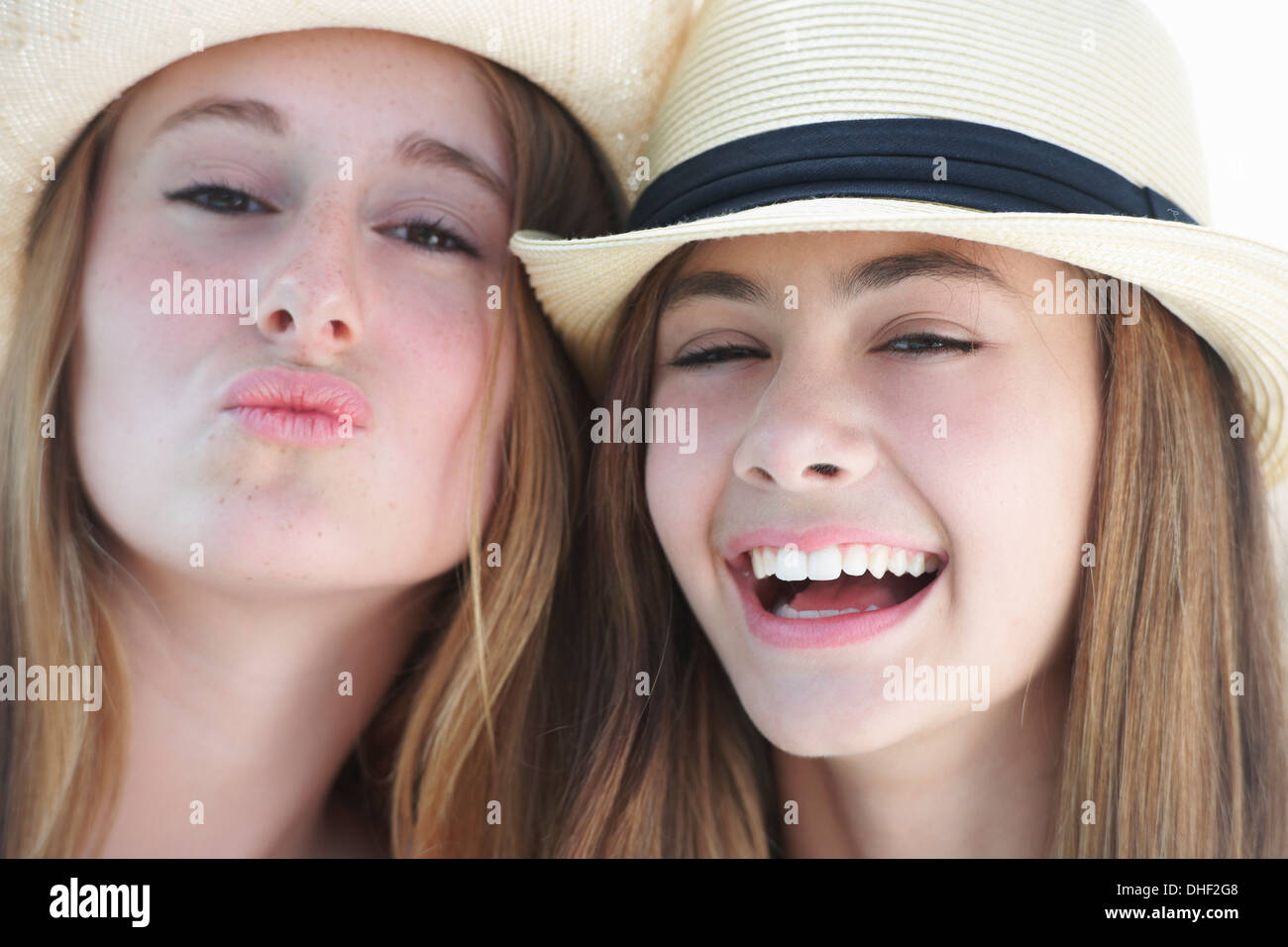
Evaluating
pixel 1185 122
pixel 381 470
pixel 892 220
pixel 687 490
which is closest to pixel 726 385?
pixel 687 490

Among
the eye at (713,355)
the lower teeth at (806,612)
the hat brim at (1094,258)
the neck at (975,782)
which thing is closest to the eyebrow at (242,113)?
the hat brim at (1094,258)

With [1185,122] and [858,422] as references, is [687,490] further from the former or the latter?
[1185,122]

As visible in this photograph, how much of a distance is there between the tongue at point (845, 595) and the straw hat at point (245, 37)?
3.49ft

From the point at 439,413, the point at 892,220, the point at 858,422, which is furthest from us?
the point at 439,413

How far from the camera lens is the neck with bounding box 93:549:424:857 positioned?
2.24 metres

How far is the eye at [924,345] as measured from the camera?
184cm

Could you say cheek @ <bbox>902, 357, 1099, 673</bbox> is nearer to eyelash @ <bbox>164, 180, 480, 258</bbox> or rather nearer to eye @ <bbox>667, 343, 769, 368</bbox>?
eye @ <bbox>667, 343, 769, 368</bbox>

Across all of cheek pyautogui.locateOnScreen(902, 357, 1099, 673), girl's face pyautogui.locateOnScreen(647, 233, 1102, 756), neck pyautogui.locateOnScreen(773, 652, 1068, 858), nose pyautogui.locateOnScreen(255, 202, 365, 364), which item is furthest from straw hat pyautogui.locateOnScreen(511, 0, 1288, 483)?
neck pyautogui.locateOnScreen(773, 652, 1068, 858)

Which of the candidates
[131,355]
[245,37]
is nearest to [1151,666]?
[131,355]

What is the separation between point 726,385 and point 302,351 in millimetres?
764

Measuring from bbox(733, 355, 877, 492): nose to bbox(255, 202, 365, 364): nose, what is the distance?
2.52ft

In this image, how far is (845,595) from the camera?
207 centimetres

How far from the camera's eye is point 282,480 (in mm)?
1999

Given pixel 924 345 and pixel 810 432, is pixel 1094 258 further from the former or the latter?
pixel 810 432
